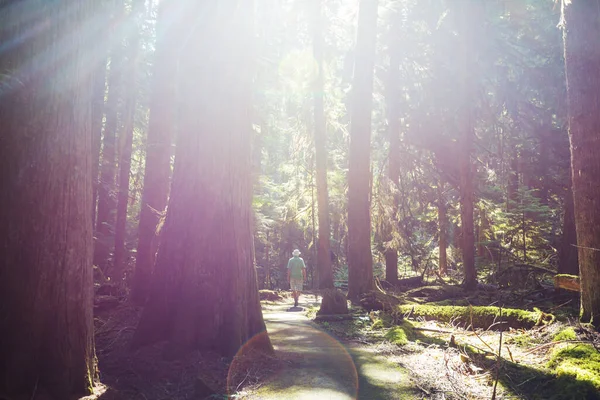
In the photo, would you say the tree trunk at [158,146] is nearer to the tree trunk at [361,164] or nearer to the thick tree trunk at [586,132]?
the tree trunk at [361,164]

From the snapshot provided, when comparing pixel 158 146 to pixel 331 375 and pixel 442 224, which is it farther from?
pixel 442 224

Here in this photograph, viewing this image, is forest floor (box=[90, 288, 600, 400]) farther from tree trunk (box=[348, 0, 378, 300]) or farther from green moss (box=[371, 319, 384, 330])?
tree trunk (box=[348, 0, 378, 300])

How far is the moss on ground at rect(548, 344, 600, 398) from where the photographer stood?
414 cm

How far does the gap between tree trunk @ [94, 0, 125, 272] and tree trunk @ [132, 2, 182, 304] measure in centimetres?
519

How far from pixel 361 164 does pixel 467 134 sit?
13.3 ft

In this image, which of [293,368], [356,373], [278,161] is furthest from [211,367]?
[278,161]

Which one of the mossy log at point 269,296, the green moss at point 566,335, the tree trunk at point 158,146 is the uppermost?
the tree trunk at point 158,146

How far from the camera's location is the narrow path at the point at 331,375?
4570mm

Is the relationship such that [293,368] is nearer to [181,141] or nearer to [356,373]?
[356,373]

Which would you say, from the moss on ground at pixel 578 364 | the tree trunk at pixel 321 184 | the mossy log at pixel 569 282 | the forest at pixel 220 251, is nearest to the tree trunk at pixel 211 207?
the forest at pixel 220 251

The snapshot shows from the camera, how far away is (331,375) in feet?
17.4

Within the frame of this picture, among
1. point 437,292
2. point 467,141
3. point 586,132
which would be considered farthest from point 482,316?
point 467,141

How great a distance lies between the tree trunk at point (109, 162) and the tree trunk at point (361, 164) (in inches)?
328

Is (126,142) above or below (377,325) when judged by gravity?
above
